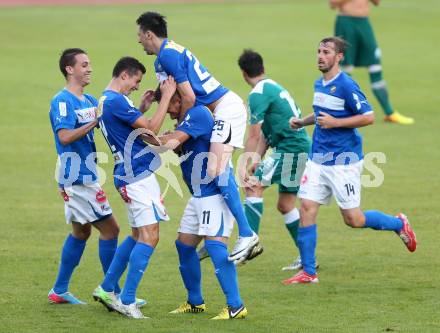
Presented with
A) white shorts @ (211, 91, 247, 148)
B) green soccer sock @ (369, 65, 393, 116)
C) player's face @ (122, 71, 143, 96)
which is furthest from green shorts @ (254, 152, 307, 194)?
green soccer sock @ (369, 65, 393, 116)

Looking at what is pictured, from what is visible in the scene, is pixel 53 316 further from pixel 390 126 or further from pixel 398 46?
pixel 398 46

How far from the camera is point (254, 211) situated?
11.5 m

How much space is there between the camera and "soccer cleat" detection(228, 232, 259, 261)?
8938mm

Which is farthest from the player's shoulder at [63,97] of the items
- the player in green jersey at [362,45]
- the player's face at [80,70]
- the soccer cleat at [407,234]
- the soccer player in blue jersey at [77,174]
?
the player in green jersey at [362,45]

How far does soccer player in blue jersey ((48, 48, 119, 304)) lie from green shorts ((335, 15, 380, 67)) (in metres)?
11.0

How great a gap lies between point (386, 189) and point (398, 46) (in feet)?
45.5

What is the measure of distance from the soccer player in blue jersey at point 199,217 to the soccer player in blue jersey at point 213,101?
79mm

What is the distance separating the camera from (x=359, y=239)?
1235 cm

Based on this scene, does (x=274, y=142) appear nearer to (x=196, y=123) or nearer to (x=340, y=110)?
(x=340, y=110)

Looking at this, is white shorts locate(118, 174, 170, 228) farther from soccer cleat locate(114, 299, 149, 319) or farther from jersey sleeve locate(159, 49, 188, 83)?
jersey sleeve locate(159, 49, 188, 83)

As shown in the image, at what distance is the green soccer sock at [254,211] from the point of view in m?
11.4

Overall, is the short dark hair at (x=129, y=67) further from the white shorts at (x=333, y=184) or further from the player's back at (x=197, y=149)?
the white shorts at (x=333, y=184)

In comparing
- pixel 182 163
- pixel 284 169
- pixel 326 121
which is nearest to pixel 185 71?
pixel 182 163

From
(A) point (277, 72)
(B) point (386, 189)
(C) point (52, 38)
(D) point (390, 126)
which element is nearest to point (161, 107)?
(B) point (386, 189)
